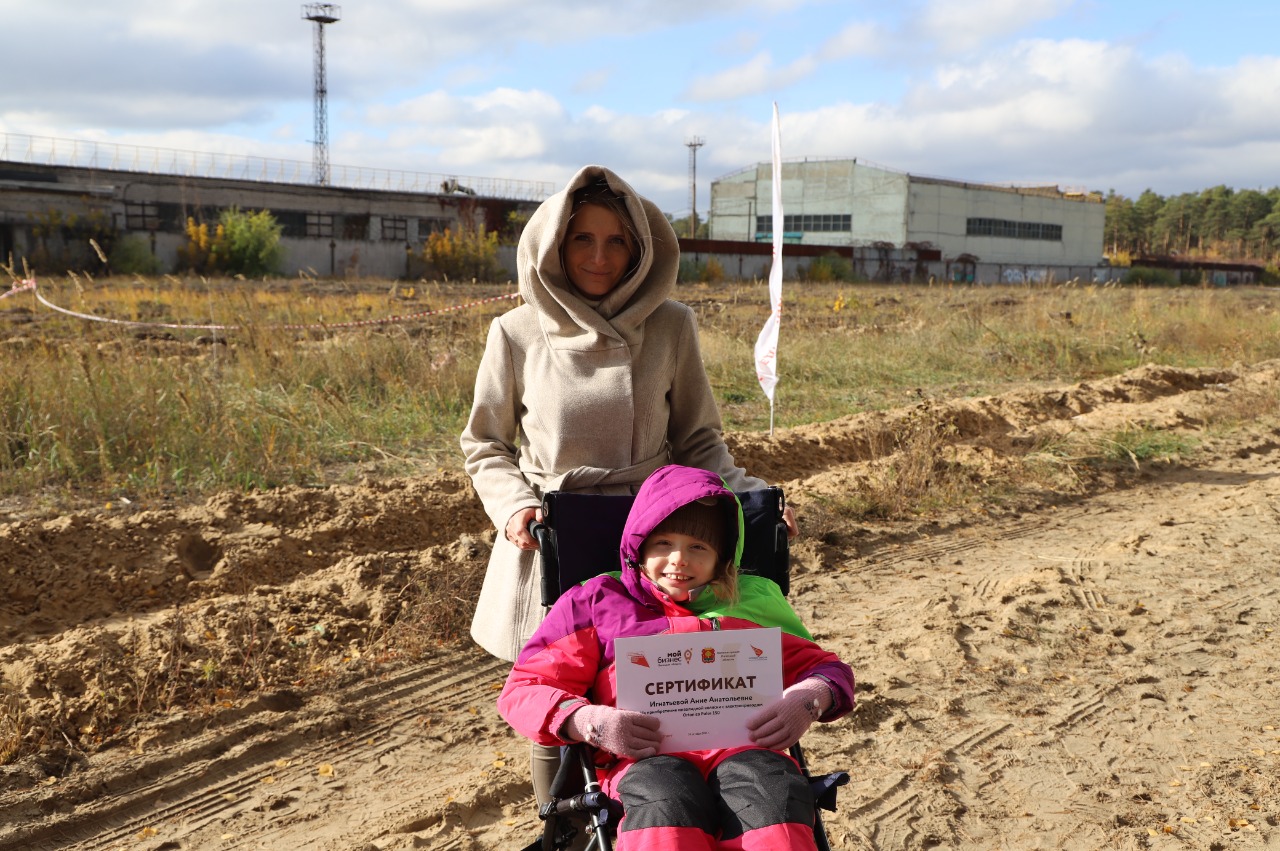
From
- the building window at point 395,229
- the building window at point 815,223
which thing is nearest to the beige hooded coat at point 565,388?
the building window at point 395,229

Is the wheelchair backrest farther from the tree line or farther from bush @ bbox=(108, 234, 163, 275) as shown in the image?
the tree line

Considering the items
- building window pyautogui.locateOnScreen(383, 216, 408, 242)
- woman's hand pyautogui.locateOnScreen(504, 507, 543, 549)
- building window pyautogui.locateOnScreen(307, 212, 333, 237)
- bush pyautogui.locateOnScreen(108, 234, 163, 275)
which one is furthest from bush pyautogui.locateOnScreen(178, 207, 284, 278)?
woman's hand pyautogui.locateOnScreen(504, 507, 543, 549)

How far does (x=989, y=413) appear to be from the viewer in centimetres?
1113

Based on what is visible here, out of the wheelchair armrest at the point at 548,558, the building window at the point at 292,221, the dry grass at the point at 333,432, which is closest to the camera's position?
the wheelchair armrest at the point at 548,558

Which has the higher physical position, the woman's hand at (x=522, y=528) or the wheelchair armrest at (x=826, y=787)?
the woman's hand at (x=522, y=528)

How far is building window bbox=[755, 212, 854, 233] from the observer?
68.2 meters

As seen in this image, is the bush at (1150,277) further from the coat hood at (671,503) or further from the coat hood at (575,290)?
the coat hood at (671,503)

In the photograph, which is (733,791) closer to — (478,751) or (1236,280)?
(478,751)

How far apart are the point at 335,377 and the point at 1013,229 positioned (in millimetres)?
69693

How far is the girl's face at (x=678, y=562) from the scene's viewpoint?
2566mm

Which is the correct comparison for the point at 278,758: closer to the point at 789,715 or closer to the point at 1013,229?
the point at 789,715

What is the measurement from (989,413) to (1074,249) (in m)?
71.9

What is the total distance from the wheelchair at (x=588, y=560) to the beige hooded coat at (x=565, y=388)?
141 mm

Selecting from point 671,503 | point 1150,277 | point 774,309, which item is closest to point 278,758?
point 671,503
